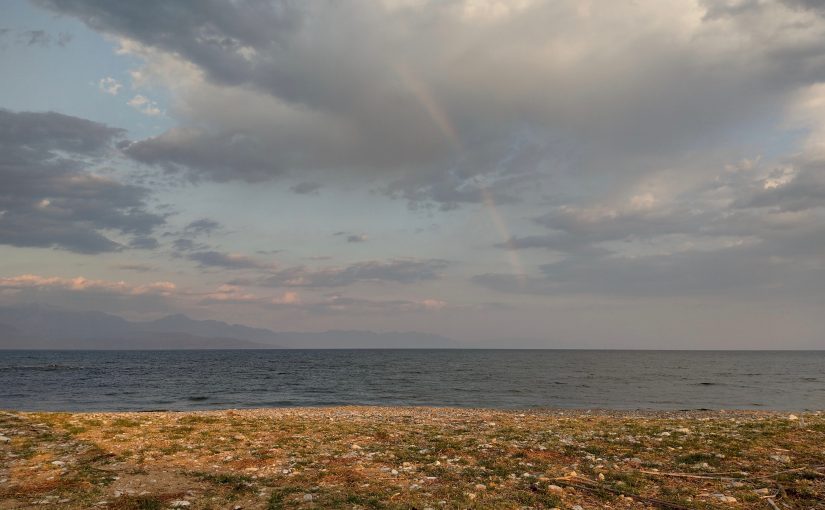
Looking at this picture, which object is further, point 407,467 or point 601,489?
point 407,467

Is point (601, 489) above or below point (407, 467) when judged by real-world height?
above

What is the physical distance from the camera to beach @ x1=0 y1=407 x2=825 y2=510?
11680 mm

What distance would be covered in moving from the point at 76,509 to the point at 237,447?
708 centimetres

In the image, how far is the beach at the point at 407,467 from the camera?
11.7 meters

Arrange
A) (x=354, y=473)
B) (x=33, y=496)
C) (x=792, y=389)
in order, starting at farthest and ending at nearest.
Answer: (x=792, y=389)
(x=354, y=473)
(x=33, y=496)

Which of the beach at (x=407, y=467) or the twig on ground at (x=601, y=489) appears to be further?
the beach at (x=407, y=467)

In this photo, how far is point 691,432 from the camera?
20.1m

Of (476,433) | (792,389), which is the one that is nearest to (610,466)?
(476,433)

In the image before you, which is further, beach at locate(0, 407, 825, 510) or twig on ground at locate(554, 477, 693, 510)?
beach at locate(0, 407, 825, 510)

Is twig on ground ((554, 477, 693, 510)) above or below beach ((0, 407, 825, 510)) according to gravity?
above

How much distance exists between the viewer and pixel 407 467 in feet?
48.9

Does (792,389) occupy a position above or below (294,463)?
below

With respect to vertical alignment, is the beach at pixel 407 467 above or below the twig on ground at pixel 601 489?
below

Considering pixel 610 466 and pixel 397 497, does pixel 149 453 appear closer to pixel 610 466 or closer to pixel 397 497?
pixel 397 497
